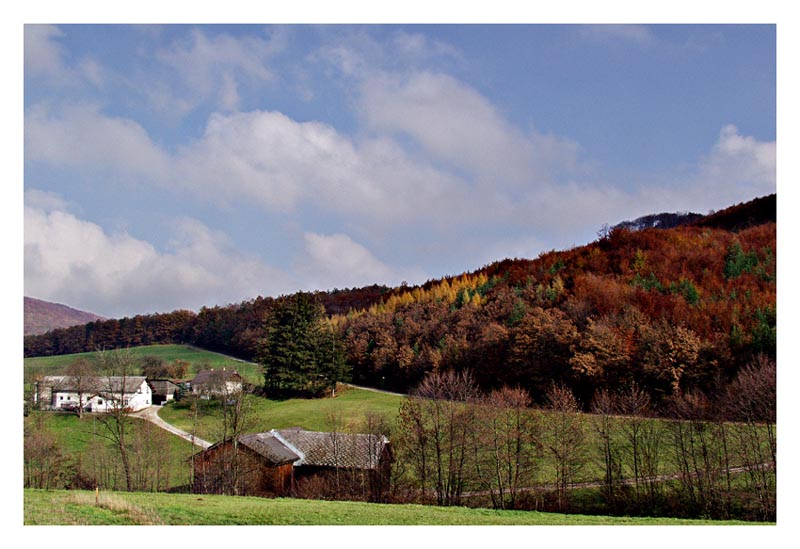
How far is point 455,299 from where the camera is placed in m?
46.8

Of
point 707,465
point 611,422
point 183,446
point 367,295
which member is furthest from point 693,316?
point 367,295

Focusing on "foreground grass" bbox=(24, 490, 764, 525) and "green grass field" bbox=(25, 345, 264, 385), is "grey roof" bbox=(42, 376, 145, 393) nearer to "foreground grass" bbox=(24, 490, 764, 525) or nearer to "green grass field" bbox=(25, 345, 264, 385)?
"green grass field" bbox=(25, 345, 264, 385)

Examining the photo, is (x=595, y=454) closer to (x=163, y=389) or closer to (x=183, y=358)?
(x=163, y=389)

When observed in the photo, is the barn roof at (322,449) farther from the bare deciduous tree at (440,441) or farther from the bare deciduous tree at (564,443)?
the bare deciduous tree at (564,443)

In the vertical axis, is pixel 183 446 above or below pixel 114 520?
below

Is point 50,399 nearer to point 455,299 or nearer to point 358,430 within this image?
point 358,430

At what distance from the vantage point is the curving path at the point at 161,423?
101 feet

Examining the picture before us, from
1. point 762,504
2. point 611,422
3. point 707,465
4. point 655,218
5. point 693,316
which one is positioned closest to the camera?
point 762,504

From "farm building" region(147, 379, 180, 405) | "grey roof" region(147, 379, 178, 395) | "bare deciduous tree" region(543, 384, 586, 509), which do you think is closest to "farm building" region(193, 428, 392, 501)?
"bare deciduous tree" region(543, 384, 586, 509)

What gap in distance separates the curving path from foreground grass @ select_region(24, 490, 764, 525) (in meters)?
17.0

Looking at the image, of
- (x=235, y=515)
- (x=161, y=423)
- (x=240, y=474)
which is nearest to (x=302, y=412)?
(x=161, y=423)

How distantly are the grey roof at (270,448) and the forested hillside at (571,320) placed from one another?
14.7 meters

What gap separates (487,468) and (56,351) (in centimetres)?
3374

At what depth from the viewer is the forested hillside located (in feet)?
91.1
